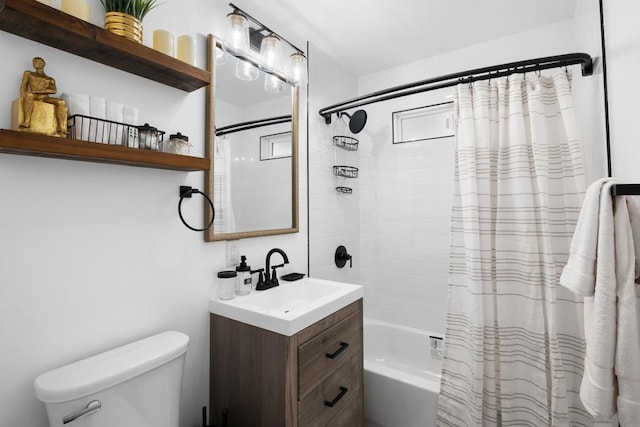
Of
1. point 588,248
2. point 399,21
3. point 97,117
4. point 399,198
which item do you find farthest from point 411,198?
point 97,117

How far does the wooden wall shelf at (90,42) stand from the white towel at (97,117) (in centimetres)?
16

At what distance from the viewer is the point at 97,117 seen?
95 centimetres

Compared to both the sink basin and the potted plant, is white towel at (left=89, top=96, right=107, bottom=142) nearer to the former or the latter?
the potted plant

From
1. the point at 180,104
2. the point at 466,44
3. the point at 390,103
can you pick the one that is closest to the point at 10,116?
the point at 180,104

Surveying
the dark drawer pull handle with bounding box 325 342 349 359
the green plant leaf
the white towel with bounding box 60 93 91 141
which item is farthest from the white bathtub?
the green plant leaf

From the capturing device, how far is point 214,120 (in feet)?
4.63

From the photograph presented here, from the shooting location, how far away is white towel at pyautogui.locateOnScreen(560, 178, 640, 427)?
737mm

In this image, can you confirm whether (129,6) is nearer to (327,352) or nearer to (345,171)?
(327,352)

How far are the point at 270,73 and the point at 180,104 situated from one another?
669mm

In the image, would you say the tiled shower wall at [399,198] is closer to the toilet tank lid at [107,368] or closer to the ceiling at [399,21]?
the ceiling at [399,21]

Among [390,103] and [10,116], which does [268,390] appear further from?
[390,103]

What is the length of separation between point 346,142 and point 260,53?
102 cm

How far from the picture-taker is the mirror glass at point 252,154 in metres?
1.46

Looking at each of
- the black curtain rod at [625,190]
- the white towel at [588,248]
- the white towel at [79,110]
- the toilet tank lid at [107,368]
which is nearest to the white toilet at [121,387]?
the toilet tank lid at [107,368]
